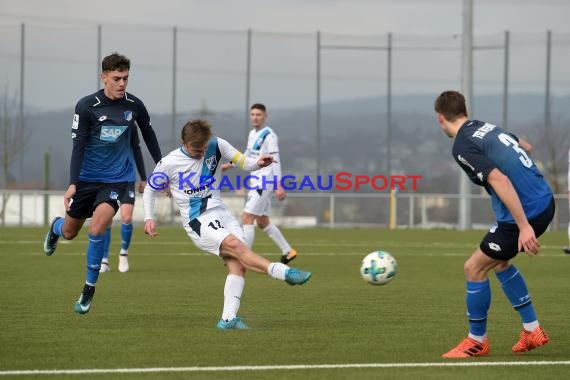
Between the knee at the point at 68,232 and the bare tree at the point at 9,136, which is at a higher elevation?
the bare tree at the point at 9,136

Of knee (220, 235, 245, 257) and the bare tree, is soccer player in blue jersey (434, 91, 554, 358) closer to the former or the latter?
knee (220, 235, 245, 257)

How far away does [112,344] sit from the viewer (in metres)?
8.34

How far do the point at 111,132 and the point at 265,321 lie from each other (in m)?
2.39

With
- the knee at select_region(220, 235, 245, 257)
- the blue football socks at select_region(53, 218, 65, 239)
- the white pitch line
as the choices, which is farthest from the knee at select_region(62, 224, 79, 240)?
the white pitch line

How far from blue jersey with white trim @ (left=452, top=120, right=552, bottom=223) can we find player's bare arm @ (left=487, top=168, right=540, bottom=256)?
0.12 meters

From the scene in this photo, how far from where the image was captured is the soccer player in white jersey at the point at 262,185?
17391 millimetres

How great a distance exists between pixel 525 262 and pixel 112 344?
11.4 m

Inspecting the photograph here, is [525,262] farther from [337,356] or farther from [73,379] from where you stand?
[73,379]

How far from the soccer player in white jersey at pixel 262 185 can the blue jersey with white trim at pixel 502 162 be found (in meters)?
9.50

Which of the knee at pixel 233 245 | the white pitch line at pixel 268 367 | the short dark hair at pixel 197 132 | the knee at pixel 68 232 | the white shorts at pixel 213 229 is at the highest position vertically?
the short dark hair at pixel 197 132

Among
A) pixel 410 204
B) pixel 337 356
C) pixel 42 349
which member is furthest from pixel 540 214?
pixel 410 204

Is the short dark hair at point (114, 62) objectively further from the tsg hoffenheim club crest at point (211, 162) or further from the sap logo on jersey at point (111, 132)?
the tsg hoffenheim club crest at point (211, 162)

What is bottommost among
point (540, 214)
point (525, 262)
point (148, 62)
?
point (525, 262)

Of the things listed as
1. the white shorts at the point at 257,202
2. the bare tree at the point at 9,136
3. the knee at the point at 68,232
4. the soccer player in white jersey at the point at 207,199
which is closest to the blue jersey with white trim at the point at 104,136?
the knee at the point at 68,232
